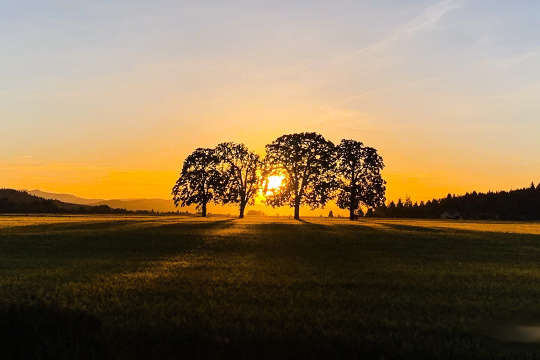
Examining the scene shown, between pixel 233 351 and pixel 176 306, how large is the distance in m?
4.52

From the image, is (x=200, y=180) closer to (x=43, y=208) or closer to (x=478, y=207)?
(x=43, y=208)

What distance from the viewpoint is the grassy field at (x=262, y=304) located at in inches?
299

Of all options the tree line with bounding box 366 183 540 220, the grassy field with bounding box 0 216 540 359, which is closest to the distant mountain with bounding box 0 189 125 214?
the tree line with bounding box 366 183 540 220

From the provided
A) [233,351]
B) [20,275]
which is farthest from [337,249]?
[233,351]

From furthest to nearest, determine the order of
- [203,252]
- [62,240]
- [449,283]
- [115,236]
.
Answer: [115,236] < [62,240] < [203,252] < [449,283]

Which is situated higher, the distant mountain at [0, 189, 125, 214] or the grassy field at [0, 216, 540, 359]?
the distant mountain at [0, 189, 125, 214]

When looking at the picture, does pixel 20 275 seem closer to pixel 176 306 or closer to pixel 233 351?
pixel 176 306

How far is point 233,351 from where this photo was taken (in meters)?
7.39

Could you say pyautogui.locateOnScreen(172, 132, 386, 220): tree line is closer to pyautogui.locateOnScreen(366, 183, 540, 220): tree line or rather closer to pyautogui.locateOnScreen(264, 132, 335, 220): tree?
pyautogui.locateOnScreen(264, 132, 335, 220): tree

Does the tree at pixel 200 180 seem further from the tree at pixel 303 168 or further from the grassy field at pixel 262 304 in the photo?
the grassy field at pixel 262 304

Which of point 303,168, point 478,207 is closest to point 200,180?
point 303,168

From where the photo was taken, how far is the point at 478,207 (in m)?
130

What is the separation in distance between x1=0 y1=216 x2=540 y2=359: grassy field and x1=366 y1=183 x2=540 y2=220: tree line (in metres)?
106

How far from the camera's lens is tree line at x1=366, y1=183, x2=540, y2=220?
409 feet
